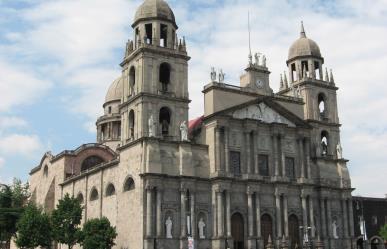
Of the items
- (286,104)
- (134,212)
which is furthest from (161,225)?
(286,104)

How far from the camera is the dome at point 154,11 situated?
182 ft

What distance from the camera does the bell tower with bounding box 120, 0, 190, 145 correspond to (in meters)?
52.9

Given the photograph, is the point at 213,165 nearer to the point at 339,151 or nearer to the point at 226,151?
the point at 226,151

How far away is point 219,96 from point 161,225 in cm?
1443

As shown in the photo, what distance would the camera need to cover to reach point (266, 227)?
55.6 m

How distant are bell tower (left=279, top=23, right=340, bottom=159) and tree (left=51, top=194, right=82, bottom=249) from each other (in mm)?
27571

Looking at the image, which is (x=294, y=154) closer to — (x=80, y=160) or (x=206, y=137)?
(x=206, y=137)

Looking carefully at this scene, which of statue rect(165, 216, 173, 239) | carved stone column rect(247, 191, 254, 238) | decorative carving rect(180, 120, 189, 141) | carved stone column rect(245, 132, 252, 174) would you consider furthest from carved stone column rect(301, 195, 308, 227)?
statue rect(165, 216, 173, 239)

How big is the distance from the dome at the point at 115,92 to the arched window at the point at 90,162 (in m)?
14.2

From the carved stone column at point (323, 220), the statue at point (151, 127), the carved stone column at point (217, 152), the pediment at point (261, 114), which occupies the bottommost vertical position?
the carved stone column at point (323, 220)

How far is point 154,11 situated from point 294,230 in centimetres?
2675

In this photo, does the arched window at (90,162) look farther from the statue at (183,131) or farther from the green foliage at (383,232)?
the green foliage at (383,232)

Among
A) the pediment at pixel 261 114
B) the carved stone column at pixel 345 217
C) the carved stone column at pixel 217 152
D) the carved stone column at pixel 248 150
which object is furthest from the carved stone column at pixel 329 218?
the carved stone column at pixel 217 152

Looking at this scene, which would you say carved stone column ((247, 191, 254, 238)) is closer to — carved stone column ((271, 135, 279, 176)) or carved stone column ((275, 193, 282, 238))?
carved stone column ((275, 193, 282, 238))
